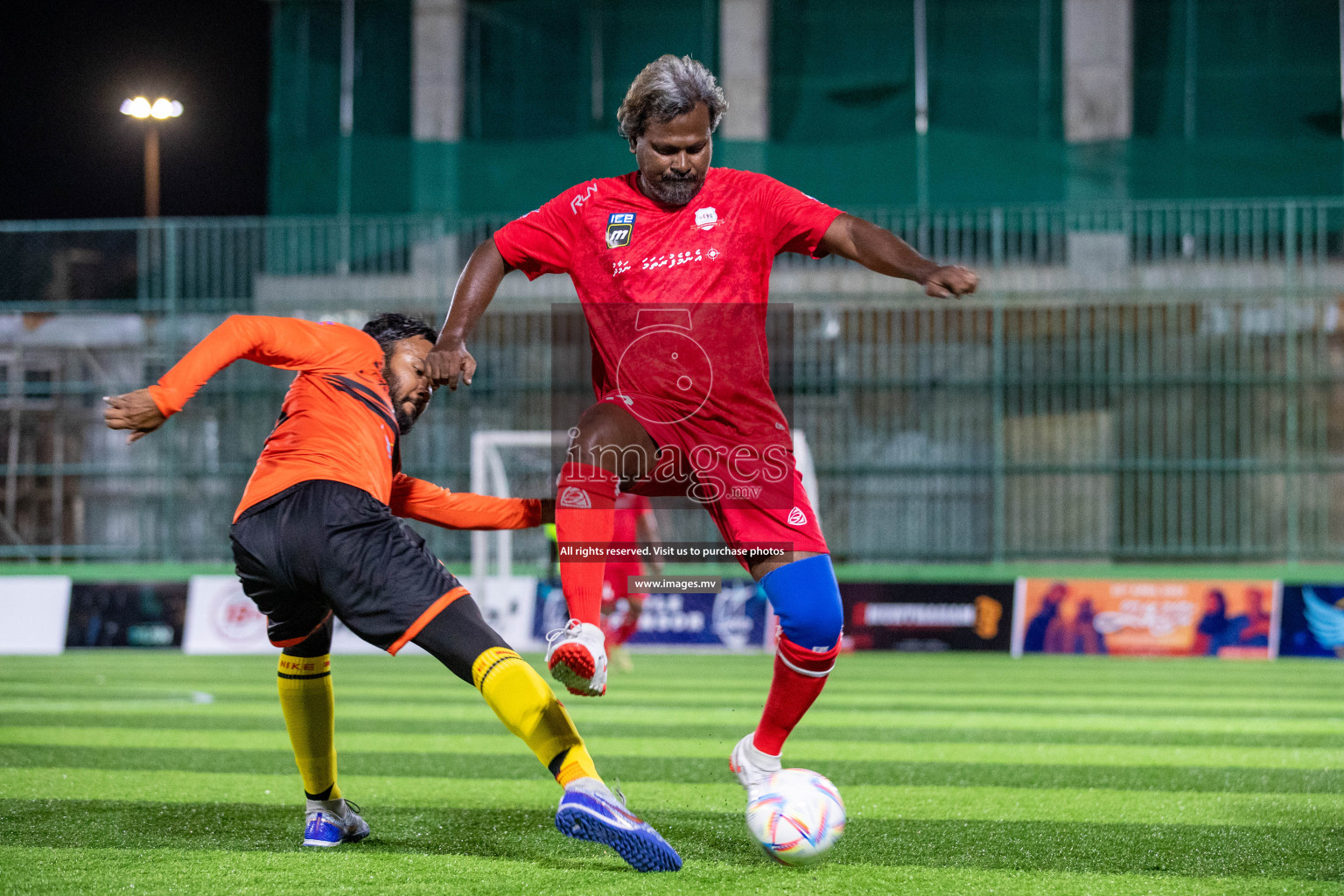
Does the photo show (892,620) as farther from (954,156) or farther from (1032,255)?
(954,156)

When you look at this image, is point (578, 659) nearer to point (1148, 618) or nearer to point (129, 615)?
point (1148, 618)

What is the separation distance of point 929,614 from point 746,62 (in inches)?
417

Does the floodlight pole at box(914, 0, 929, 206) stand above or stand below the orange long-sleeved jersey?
above

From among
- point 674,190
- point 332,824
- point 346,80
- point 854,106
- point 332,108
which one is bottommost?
point 332,824

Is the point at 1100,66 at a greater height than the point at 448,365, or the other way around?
the point at 1100,66

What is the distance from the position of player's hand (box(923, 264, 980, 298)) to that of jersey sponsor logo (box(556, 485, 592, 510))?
45.5 inches

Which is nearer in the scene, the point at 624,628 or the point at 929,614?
the point at 624,628

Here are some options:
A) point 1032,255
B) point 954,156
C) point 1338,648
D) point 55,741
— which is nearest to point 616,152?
point 954,156

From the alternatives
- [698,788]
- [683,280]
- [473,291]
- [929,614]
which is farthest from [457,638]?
[929,614]

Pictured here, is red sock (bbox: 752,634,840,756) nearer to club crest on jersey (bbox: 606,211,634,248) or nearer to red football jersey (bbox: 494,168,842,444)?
red football jersey (bbox: 494,168,842,444)

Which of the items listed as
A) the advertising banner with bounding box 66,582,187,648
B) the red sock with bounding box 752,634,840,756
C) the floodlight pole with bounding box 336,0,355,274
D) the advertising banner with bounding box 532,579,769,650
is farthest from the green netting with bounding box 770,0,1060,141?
the red sock with bounding box 752,634,840,756

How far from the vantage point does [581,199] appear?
4.30 m

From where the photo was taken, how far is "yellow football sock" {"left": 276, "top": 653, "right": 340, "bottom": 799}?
441cm

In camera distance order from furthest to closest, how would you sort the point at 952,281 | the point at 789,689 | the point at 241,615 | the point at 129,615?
the point at 129,615 → the point at 241,615 → the point at 789,689 → the point at 952,281
